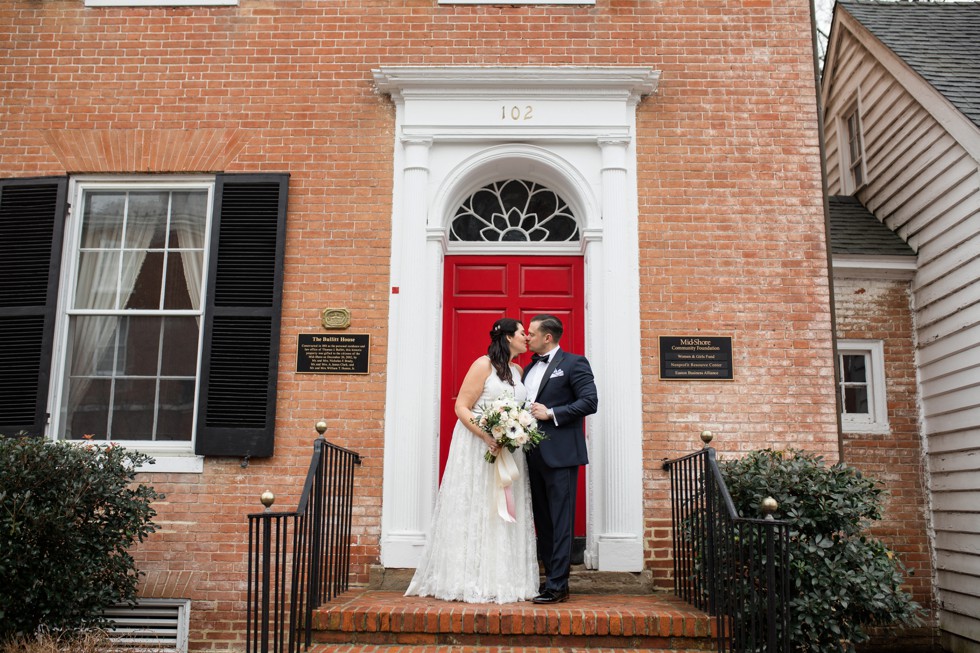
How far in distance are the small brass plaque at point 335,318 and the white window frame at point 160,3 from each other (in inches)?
113

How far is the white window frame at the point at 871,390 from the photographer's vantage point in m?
8.54

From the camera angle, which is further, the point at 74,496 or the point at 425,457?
the point at 425,457

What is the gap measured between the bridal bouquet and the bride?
109 mm

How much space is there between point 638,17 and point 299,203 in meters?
3.27

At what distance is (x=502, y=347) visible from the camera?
5824 mm

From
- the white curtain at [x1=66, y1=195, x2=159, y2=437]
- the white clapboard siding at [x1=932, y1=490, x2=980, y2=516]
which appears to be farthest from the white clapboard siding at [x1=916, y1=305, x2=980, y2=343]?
the white curtain at [x1=66, y1=195, x2=159, y2=437]

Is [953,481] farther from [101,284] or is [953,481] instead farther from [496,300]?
Result: [101,284]

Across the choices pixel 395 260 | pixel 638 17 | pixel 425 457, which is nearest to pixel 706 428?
pixel 425 457

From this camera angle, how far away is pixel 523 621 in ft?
16.5

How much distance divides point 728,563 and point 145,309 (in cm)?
495

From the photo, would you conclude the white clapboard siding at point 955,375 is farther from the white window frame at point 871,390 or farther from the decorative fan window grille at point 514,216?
the decorative fan window grille at point 514,216

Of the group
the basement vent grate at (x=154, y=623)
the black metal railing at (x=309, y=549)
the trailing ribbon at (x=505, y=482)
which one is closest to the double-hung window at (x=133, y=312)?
the basement vent grate at (x=154, y=623)

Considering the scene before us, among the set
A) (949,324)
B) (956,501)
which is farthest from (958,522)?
(949,324)

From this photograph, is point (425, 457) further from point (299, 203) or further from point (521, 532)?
point (299, 203)
